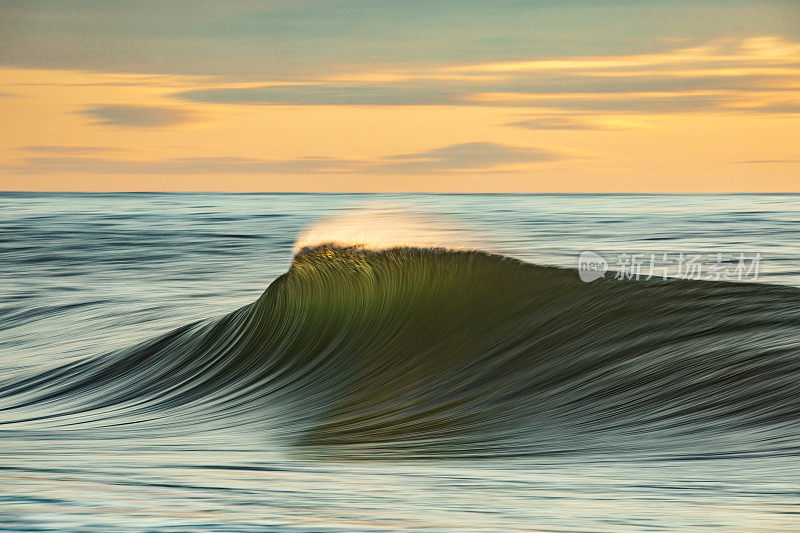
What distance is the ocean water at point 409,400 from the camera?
3186 mm

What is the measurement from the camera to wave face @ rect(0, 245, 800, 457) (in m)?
5.18

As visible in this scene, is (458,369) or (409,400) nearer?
(409,400)

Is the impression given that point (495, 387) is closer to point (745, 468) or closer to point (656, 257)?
point (745, 468)

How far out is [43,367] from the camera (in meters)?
8.96

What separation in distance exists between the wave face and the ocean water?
0.02 m

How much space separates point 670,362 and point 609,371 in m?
0.42

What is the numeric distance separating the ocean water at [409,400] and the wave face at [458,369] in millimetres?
23

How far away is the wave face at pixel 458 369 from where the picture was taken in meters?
5.18

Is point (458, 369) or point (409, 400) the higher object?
point (458, 369)

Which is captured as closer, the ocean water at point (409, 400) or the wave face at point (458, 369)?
the ocean water at point (409, 400)

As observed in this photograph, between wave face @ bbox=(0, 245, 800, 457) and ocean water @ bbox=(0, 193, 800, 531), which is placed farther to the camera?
wave face @ bbox=(0, 245, 800, 457)

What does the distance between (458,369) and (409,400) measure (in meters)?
0.62

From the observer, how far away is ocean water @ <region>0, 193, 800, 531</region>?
10.5ft

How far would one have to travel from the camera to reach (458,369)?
7016 millimetres
